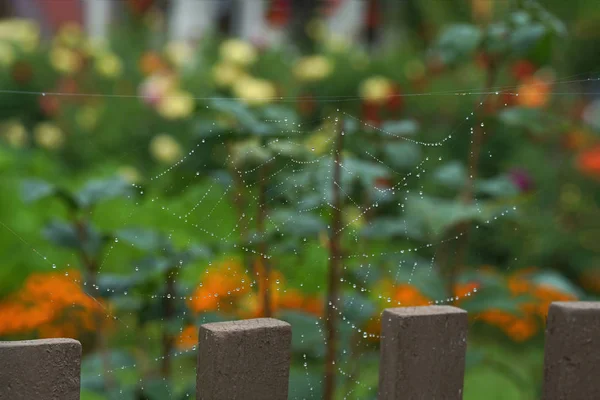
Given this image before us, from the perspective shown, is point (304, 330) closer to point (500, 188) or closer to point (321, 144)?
point (500, 188)

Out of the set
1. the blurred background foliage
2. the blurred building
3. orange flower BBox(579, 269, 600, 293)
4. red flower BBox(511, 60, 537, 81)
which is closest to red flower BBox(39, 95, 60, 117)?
the blurred background foliage

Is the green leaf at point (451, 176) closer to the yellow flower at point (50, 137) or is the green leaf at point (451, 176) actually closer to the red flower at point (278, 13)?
the yellow flower at point (50, 137)

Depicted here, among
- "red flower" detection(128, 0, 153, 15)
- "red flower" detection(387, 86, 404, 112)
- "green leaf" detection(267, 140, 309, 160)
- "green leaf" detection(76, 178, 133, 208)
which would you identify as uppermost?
"red flower" detection(128, 0, 153, 15)

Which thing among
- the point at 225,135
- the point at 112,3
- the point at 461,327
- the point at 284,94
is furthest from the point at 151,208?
the point at 112,3

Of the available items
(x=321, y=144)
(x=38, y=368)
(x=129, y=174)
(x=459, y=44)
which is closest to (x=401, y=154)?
(x=459, y=44)

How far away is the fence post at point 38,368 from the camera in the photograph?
2.87 feet

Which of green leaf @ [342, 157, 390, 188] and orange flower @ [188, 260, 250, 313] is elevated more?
green leaf @ [342, 157, 390, 188]

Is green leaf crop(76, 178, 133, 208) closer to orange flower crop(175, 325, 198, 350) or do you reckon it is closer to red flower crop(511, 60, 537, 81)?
orange flower crop(175, 325, 198, 350)

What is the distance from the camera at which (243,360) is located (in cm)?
96

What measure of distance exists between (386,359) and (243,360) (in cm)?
18

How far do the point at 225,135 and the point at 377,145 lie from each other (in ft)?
1.12

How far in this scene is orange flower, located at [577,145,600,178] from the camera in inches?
164

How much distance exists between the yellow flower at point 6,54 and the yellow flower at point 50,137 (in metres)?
0.44

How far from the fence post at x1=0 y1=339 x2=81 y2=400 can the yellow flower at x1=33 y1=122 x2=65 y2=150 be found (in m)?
3.46
